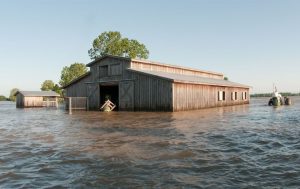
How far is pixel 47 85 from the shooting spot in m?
111

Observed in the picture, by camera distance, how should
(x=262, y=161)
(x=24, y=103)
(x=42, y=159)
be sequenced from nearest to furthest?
(x=262, y=161) → (x=42, y=159) → (x=24, y=103)

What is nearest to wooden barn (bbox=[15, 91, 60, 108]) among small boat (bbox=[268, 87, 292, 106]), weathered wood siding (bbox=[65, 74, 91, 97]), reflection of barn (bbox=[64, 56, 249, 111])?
weathered wood siding (bbox=[65, 74, 91, 97])

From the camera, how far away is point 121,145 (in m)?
10.7

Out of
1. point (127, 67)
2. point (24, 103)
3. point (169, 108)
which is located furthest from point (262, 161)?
point (24, 103)

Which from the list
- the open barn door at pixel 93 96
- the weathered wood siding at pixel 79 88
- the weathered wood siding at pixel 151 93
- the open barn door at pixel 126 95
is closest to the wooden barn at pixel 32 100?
the weathered wood siding at pixel 79 88

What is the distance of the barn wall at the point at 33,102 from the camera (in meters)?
53.9

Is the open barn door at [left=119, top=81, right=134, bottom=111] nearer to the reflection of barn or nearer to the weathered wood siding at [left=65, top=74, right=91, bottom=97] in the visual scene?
the reflection of barn

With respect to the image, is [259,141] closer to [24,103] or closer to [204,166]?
[204,166]

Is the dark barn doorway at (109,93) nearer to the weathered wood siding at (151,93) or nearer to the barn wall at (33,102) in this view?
the weathered wood siding at (151,93)

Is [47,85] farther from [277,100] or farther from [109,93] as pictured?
[277,100]

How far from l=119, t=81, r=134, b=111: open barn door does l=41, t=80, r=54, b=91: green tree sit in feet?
274

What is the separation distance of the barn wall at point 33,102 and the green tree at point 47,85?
54963mm

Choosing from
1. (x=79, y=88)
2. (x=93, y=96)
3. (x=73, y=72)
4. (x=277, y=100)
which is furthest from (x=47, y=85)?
(x=277, y=100)

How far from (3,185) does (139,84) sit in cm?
2450
